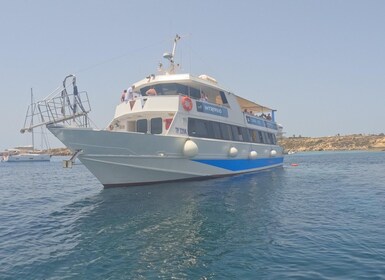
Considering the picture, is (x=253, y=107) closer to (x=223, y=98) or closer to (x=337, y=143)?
(x=223, y=98)

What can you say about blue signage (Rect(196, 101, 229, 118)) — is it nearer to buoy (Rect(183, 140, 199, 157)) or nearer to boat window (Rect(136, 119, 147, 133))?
buoy (Rect(183, 140, 199, 157))

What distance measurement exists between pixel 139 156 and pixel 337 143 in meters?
122

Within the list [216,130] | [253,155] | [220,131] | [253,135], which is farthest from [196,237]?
[253,135]

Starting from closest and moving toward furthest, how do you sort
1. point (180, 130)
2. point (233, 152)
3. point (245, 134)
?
point (180, 130), point (233, 152), point (245, 134)

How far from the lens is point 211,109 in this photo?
59.9 ft

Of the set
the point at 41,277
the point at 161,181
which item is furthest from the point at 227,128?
the point at 41,277

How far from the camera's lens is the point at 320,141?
126188 mm

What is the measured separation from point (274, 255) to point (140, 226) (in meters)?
3.96

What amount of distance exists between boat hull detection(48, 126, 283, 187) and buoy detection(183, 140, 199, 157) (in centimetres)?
17

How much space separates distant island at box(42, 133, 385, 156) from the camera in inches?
4331

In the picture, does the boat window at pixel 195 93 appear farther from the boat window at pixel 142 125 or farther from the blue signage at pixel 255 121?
the blue signage at pixel 255 121

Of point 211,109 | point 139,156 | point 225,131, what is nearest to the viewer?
point 139,156

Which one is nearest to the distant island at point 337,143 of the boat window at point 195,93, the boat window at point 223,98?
the boat window at point 223,98

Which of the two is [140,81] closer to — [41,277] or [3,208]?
[3,208]
